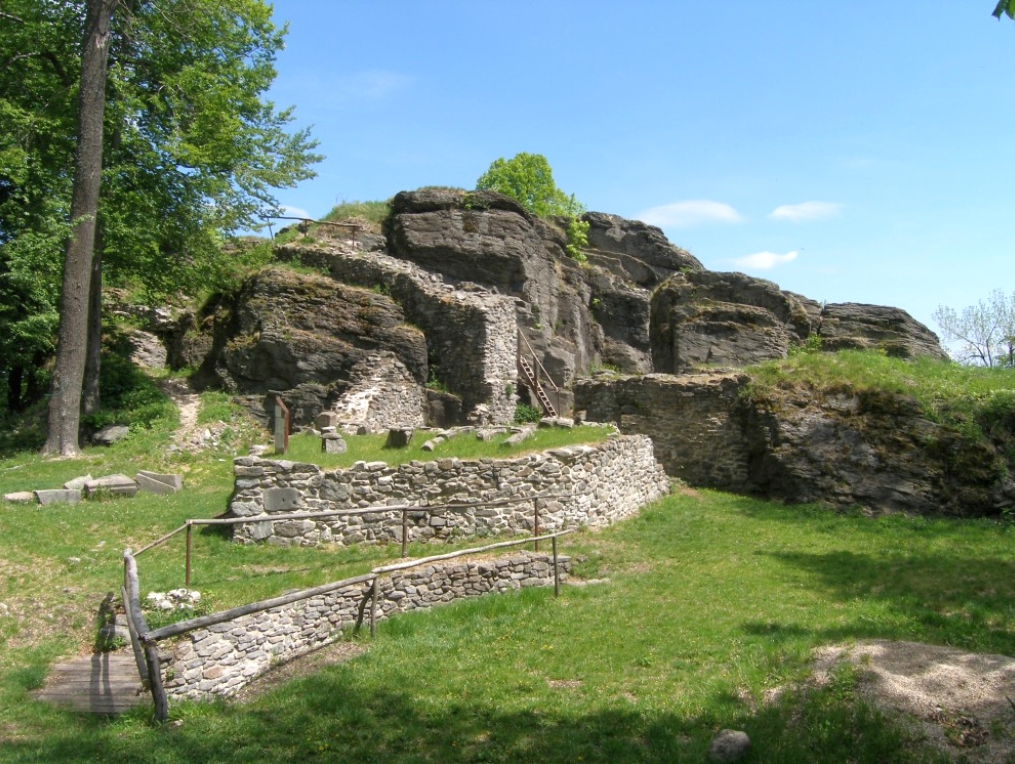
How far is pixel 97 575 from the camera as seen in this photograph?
41.1 ft

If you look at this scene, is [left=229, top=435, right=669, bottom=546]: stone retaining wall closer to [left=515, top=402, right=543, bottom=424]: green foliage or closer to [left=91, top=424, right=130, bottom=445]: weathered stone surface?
[left=91, top=424, right=130, bottom=445]: weathered stone surface

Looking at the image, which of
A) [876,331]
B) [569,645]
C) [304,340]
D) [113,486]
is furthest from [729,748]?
[876,331]

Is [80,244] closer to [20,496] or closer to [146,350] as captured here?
[20,496]

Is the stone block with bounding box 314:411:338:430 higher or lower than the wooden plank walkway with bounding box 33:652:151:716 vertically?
higher

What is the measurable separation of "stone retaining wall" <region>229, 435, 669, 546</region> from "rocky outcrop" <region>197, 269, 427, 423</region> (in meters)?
7.94

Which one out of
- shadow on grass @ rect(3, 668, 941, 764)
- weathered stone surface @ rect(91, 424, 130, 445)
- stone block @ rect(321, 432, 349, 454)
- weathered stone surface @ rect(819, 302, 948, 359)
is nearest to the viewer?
shadow on grass @ rect(3, 668, 941, 764)

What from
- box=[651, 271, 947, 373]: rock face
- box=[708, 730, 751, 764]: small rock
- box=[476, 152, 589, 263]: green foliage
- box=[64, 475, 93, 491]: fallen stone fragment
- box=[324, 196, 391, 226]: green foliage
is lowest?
box=[708, 730, 751, 764]: small rock

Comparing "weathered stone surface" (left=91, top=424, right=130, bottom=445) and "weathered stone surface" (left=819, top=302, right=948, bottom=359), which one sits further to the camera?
"weathered stone surface" (left=819, top=302, right=948, bottom=359)

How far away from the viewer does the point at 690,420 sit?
2330 cm

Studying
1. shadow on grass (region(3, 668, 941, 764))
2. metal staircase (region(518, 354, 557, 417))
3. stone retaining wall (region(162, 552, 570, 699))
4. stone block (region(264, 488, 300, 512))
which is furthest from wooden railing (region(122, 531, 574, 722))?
metal staircase (region(518, 354, 557, 417))

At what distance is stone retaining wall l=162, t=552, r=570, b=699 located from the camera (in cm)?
957

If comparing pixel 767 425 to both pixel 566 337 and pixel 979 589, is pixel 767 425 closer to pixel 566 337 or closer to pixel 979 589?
pixel 979 589

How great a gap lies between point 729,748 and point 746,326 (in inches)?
1074

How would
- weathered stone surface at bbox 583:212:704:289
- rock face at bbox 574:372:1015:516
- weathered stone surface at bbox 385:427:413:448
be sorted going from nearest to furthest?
weathered stone surface at bbox 385:427:413:448 → rock face at bbox 574:372:1015:516 → weathered stone surface at bbox 583:212:704:289
